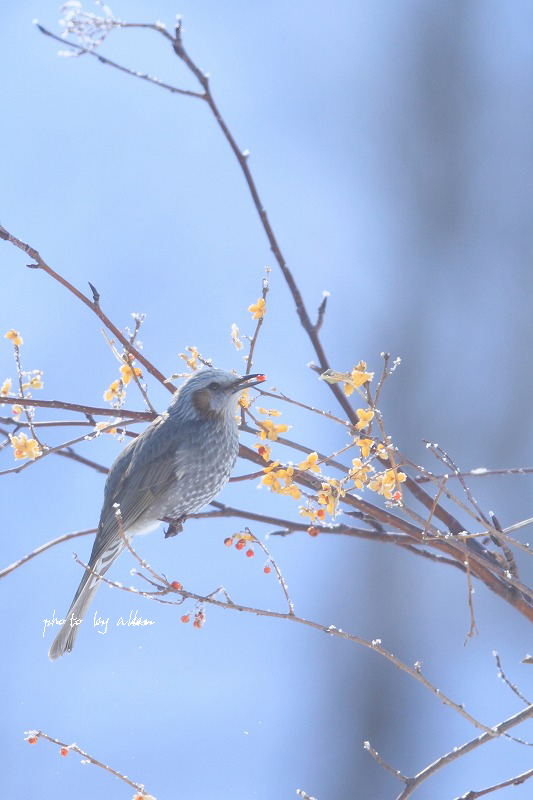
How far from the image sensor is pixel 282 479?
4.67 feet

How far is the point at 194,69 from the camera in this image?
156 cm

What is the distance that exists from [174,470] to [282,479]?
0.98m

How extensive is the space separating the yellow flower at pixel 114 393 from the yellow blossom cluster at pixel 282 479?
487 millimetres

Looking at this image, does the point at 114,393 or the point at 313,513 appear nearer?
the point at 313,513

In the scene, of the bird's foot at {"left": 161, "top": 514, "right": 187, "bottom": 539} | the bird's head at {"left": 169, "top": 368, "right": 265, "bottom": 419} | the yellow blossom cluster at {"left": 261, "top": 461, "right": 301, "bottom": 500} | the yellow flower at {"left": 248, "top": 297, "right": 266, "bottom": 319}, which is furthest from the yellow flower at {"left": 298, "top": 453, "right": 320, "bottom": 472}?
the bird's foot at {"left": 161, "top": 514, "right": 187, "bottom": 539}

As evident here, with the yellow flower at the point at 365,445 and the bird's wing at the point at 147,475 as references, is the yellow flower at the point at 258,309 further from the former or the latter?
the bird's wing at the point at 147,475

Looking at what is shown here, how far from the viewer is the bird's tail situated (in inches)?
91.8

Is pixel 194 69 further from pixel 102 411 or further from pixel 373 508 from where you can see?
pixel 373 508

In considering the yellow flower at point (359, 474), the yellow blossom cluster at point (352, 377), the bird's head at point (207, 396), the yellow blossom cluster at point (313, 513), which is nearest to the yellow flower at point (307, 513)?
the yellow blossom cluster at point (313, 513)

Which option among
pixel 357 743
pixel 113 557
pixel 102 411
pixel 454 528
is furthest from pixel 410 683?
pixel 102 411

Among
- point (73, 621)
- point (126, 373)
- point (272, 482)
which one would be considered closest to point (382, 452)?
point (272, 482)

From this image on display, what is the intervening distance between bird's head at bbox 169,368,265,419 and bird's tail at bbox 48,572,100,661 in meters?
0.52

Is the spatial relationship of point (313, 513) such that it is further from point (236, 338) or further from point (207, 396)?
point (207, 396)

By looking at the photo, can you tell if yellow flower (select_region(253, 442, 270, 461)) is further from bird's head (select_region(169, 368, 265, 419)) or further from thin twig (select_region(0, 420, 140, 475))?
bird's head (select_region(169, 368, 265, 419))
